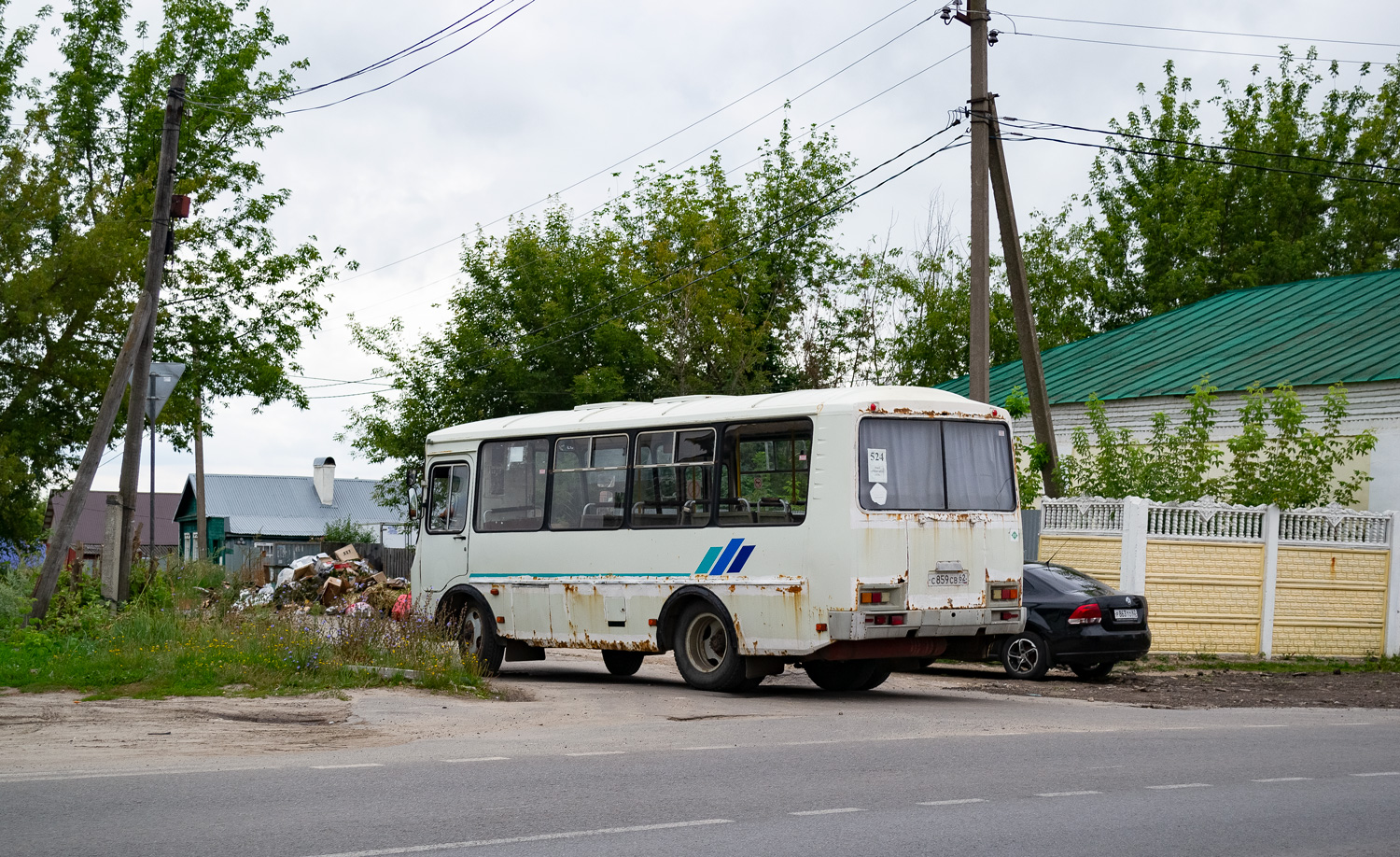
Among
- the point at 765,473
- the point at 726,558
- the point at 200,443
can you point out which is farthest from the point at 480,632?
the point at 200,443

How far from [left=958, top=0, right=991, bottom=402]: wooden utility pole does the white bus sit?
496 centimetres

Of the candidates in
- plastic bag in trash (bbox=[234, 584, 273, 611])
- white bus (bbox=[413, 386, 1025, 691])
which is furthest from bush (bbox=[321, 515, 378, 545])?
white bus (bbox=[413, 386, 1025, 691])

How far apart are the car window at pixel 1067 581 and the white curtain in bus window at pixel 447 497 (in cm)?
732

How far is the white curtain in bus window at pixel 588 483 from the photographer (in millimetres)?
16578

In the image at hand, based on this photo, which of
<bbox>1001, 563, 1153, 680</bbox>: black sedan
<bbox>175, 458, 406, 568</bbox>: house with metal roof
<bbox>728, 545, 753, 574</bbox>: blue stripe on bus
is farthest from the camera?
<bbox>175, 458, 406, 568</bbox>: house with metal roof

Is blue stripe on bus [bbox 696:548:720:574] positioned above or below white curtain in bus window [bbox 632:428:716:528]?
below

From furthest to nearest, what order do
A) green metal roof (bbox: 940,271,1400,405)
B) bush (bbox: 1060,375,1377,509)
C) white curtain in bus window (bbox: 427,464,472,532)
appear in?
green metal roof (bbox: 940,271,1400,405)
bush (bbox: 1060,375,1377,509)
white curtain in bus window (bbox: 427,464,472,532)

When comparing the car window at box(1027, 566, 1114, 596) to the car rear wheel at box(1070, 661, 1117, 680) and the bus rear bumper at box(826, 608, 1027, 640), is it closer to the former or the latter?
the car rear wheel at box(1070, 661, 1117, 680)

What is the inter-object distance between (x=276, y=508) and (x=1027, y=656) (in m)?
50.9

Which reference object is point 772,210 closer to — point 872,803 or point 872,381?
point 872,381

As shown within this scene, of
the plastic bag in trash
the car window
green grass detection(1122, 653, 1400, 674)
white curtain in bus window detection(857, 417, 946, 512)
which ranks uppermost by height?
white curtain in bus window detection(857, 417, 946, 512)

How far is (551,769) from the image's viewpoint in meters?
9.54

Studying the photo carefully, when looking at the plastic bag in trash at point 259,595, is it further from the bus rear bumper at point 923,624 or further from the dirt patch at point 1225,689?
the dirt patch at point 1225,689

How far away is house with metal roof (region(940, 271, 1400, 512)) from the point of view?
79.8 feet
